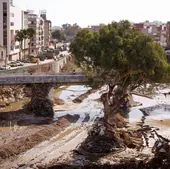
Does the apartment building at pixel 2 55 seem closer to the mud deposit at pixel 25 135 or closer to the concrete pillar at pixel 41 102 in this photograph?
the concrete pillar at pixel 41 102

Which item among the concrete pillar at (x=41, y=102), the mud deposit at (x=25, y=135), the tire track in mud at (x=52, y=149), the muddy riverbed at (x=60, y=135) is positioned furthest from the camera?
the concrete pillar at (x=41, y=102)

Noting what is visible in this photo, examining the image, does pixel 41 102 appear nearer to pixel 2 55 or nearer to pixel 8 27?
pixel 2 55

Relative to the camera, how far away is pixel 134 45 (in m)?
45.1

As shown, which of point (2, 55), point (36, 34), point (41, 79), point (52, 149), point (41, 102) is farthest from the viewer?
point (36, 34)

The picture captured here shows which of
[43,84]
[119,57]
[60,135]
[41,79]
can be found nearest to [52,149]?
[60,135]

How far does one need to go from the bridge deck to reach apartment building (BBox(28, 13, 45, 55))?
7925cm

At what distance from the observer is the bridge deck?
214 feet

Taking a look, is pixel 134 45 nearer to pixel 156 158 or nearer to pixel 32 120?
pixel 156 158

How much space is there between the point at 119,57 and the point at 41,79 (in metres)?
25.1

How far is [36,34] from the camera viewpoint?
499 feet

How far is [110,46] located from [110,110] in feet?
25.0

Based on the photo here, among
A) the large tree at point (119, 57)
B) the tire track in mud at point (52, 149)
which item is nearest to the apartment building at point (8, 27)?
the tire track in mud at point (52, 149)

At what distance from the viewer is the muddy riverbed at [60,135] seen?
144ft

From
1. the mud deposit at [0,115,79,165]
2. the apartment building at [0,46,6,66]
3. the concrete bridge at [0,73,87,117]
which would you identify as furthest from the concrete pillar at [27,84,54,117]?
the apartment building at [0,46,6,66]
